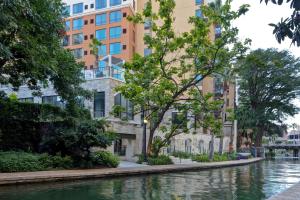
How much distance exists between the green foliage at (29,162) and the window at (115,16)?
44.9 meters

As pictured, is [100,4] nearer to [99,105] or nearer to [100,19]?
[100,19]

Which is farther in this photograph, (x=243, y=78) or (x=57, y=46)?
(x=243, y=78)

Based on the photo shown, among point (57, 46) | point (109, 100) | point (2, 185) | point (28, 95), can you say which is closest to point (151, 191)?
point (2, 185)

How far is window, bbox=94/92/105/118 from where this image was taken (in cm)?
3197

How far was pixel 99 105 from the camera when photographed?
32.2 m

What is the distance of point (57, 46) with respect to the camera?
52.3 ft

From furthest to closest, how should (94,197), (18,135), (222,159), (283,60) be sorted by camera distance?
(283,60)
(222,159)
(18,135)
(94,197)

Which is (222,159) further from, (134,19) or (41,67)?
(41,67)

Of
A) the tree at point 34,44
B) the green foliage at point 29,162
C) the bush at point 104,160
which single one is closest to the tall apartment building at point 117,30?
the bush at point 104,160

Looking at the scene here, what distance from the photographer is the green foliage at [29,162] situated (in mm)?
15938

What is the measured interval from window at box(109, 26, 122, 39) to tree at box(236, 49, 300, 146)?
800 inches

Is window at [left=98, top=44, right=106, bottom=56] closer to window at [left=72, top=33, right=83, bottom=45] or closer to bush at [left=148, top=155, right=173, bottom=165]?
window at [left=72, top=33, right=83, bottom=45]

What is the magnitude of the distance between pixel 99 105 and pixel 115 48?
30795 mm

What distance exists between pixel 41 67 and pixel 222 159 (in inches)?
1099
